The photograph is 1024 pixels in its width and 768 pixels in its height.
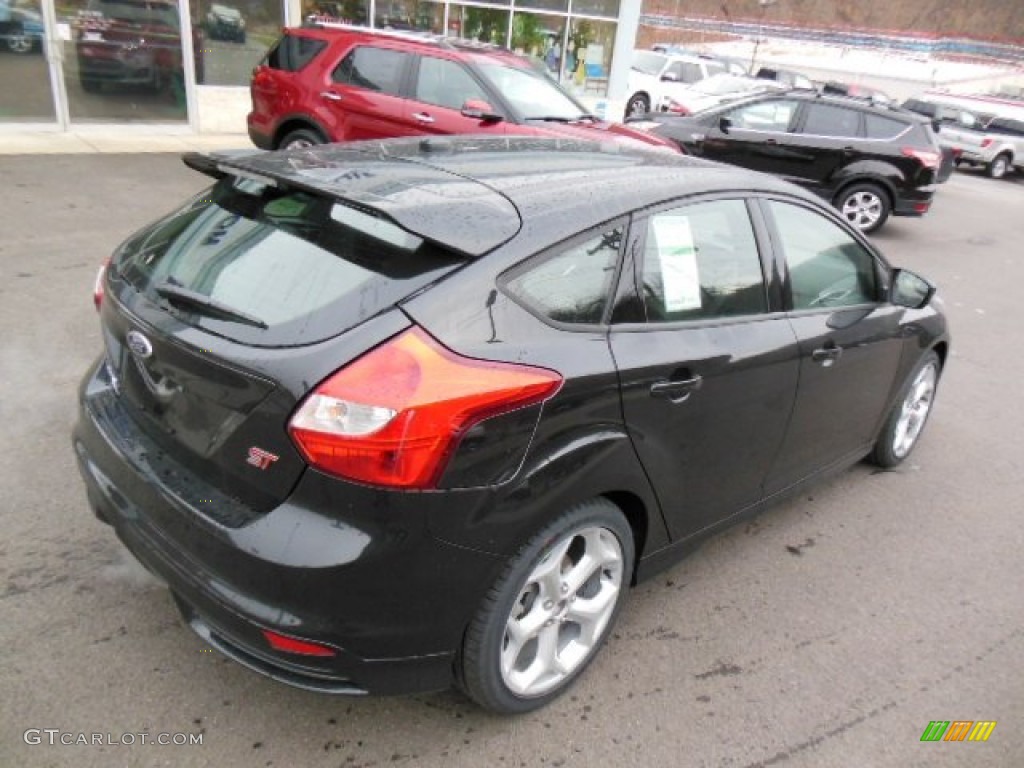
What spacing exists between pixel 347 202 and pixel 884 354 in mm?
2562

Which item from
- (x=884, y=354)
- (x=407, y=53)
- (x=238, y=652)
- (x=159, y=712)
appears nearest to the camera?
(x=238, y=652)

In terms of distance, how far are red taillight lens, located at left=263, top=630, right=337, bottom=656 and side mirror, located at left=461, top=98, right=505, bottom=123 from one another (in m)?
6.36

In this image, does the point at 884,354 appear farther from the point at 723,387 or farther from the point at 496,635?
the point at 496,635

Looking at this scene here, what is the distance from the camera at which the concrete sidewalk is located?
9781 millimetres

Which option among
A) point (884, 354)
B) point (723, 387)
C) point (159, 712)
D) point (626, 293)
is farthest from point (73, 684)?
point (884, 354)

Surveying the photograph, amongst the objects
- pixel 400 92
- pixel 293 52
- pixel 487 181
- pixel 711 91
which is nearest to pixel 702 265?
pixel 487 181

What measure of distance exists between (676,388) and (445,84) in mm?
6530

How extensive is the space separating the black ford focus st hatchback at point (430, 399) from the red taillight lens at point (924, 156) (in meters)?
9.08

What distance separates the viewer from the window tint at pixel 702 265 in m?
2.56

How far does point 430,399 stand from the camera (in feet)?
6.31

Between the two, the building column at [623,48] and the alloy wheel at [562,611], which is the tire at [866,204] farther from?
the alloy wheel at [562,611]

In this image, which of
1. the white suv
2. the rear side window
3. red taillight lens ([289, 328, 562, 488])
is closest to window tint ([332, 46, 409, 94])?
the rear side window

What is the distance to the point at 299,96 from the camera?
332 inches

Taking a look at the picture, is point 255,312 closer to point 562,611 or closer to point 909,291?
point 562,611
